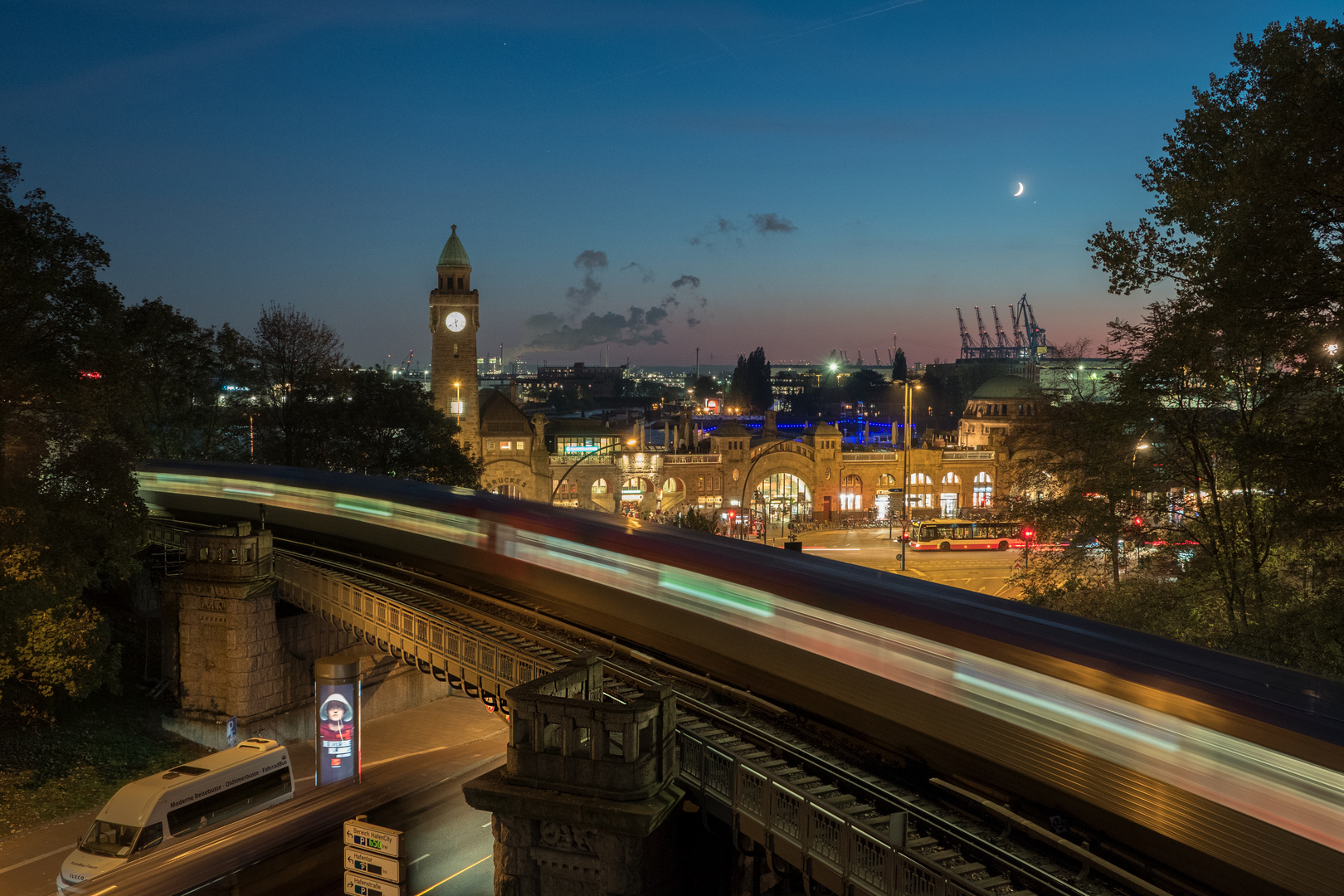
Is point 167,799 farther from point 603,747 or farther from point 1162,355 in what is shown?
point 1162,355

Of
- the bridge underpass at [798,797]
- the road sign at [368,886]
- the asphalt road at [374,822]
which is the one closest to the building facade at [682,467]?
the asphalt road at [374,822]

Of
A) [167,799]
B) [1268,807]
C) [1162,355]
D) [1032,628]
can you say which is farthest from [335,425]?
[1268,807]

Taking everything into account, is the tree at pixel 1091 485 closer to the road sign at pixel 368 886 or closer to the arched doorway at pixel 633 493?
the road sign at pixel 368 886

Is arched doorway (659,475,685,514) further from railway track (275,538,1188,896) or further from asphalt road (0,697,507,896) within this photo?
railway track (275,538,1188,896)

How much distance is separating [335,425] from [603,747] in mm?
39300

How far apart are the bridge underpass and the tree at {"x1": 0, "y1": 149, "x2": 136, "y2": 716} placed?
8.28 meters

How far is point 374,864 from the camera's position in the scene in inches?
505

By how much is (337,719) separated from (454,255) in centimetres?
5981

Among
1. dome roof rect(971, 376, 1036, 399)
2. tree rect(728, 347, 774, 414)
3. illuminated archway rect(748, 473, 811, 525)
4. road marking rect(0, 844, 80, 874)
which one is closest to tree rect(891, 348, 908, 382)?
tree rect(728, 347, 774, 414)

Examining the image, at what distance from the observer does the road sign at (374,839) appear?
12.7 m

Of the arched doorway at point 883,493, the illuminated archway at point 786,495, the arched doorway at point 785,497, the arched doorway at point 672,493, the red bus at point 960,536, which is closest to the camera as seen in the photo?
the red bus at point 960,536

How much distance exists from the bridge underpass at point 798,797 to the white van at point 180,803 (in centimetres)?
516

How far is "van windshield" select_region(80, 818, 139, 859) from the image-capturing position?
18.5m

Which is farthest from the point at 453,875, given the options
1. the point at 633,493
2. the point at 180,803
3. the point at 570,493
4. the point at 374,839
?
the point at 633,493
